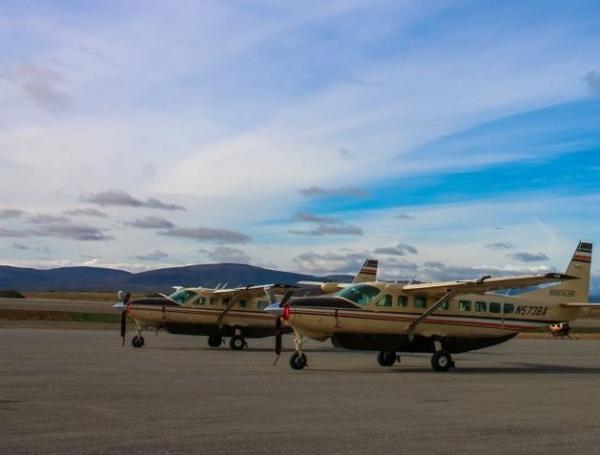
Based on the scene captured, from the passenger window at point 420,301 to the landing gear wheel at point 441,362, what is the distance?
145cm

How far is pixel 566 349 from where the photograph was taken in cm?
3291

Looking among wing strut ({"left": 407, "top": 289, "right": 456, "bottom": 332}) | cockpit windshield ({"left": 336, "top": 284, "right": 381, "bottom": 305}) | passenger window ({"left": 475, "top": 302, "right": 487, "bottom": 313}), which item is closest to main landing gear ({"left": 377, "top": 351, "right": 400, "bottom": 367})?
wing strut ({"left": 407, "top": 289, "right": 456, "bottom": 332})

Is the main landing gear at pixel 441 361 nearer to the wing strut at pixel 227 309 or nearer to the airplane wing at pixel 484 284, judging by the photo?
the airplane wing at pixel 484 284

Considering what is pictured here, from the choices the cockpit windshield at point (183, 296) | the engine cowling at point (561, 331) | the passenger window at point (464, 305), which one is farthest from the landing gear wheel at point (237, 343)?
the engine cowling at point (561, 331)

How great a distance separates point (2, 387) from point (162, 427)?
526 cm

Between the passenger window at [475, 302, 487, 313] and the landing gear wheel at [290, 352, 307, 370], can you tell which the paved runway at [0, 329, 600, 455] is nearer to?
the landing gear wheel at [290, 352, 307, 370]

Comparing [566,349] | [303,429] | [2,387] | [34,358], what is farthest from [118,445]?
[566,349]

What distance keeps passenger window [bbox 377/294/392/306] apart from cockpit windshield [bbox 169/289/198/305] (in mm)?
10590

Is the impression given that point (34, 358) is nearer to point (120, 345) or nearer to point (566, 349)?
point (120, 345)

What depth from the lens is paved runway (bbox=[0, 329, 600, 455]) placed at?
928 cm

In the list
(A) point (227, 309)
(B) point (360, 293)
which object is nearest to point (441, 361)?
(B) point (360, 293)

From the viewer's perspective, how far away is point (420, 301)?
2188 centimetres

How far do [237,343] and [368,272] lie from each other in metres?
10.1

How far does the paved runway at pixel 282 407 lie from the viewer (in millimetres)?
9281
